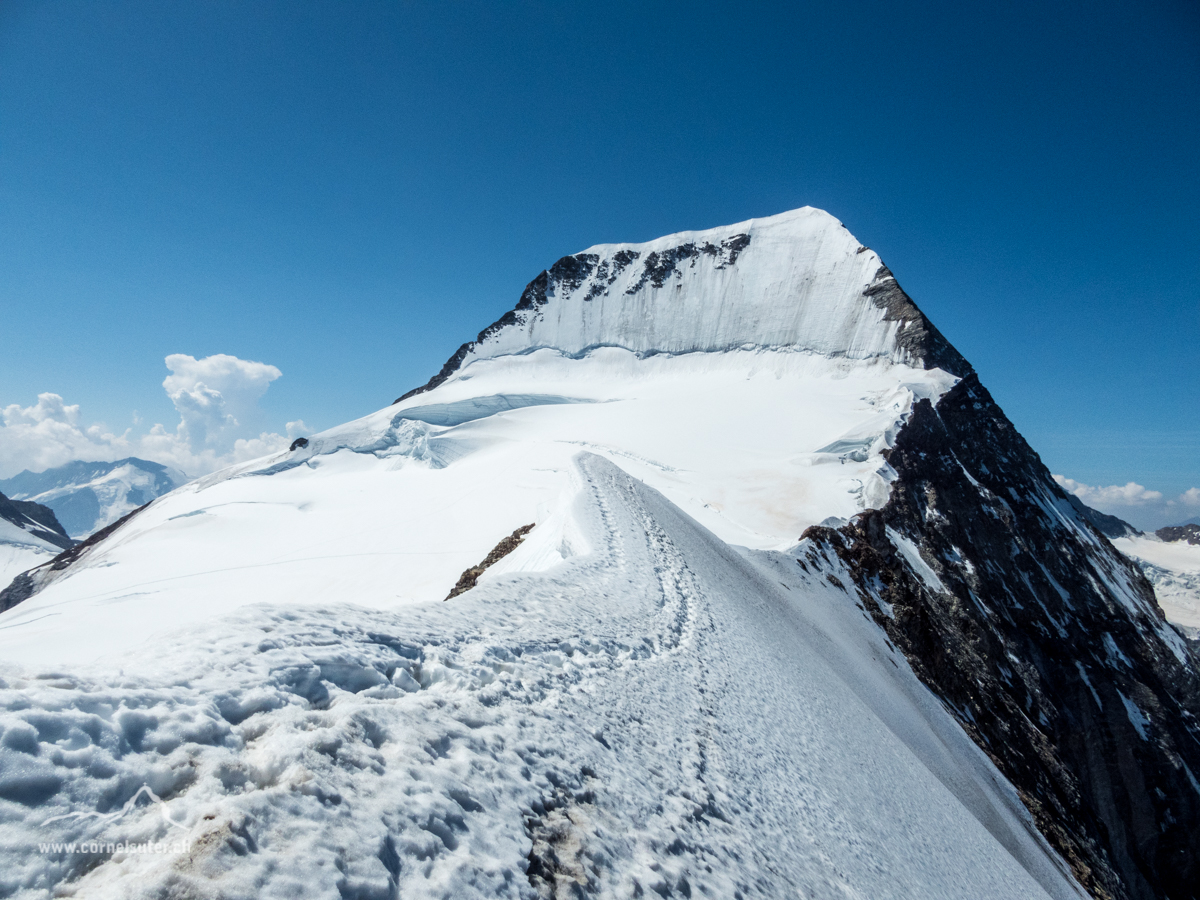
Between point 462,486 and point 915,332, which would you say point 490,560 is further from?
point 915,332

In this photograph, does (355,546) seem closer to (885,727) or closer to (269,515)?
(269,515)

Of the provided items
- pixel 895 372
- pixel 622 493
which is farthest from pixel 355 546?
pixel 895 372

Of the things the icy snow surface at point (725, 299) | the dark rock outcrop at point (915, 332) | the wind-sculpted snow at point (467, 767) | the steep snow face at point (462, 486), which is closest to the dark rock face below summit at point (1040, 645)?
the steep snow face at point (462, 486)

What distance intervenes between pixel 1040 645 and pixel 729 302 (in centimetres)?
4866

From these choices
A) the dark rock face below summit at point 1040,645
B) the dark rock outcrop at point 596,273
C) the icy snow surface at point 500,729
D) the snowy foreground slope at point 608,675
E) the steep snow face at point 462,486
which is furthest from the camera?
the dark rock outcrop at point 596,273

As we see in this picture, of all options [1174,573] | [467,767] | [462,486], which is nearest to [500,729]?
[467,767]

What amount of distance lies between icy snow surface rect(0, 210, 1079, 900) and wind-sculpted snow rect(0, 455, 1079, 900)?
18mm

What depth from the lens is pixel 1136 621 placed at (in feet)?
140

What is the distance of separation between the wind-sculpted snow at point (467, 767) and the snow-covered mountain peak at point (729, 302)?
A: 53.7 meters

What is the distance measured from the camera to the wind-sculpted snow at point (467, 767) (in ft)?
8.36

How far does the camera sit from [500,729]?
4305 mm

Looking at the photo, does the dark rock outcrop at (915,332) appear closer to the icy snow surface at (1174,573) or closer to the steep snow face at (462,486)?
the steep snow face at (462,486)

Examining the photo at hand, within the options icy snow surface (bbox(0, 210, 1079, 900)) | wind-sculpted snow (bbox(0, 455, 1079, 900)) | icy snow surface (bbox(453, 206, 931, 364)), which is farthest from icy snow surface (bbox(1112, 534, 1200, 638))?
wind-sculpted snow (bbox(0, 455, 1079, 900))

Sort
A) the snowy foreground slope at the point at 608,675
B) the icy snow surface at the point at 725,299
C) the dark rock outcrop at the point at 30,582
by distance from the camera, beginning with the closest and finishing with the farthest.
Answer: the snowy foreground slope at the point at 608,675
the dark rock outcrop at the point at 30,582
the icy snow surface at the point at 725,299
